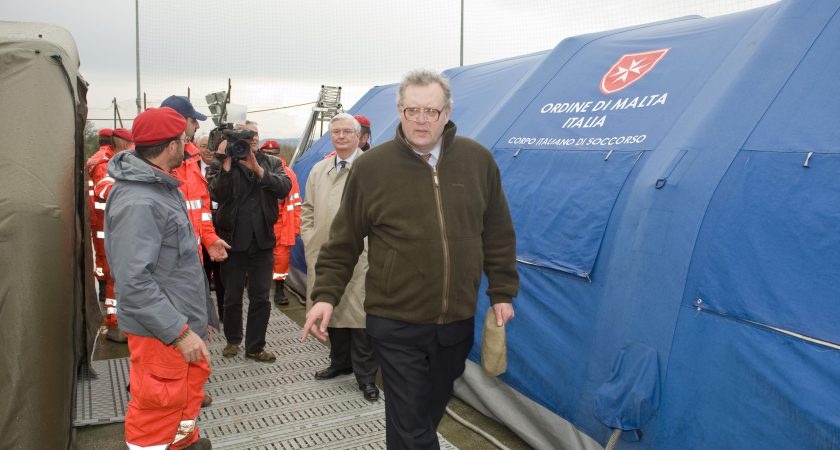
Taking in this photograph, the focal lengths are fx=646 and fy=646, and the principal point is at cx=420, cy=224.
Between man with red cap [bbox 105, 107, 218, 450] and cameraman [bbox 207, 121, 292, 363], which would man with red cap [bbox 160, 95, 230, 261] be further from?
man with red cap [bbox 105, 107, 218, 450]

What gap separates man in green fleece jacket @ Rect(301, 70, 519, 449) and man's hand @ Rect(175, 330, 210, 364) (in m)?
0.66

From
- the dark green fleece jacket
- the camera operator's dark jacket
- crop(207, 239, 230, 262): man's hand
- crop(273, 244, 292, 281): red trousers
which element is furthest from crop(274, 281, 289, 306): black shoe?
the dark green fleece jacket

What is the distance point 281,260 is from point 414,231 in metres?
4.71

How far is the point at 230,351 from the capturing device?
17.6 ft

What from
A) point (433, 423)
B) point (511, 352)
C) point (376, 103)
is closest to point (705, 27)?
point (511, 352)

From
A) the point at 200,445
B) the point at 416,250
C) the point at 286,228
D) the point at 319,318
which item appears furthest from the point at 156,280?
the point at 286,228

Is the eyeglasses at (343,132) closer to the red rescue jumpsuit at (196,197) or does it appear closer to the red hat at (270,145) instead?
the red rescue jumpsuit at (196,197)

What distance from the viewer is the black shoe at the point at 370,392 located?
4.46 m

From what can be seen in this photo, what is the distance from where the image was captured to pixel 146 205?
9.33 ft

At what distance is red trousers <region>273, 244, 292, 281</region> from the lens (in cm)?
698

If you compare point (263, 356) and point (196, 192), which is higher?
point (196, 192)

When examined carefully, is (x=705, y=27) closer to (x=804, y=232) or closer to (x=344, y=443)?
(x=804, y=232)

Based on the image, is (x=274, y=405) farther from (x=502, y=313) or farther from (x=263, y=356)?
(x=502, y=313)

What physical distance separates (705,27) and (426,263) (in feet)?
8.33
